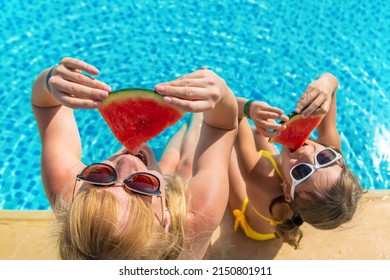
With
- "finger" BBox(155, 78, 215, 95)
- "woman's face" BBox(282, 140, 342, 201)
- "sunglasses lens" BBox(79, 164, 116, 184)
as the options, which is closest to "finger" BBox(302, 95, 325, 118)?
"woman's face" BBox(282, 140, 342, 201)

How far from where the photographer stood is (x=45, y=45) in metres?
5.38

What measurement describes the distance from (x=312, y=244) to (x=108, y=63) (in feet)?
11.0

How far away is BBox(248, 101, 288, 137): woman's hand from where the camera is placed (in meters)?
2.74

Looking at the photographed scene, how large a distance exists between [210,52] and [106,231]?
3842mm

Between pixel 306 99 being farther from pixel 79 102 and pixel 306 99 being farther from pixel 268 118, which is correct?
pixel 79 102

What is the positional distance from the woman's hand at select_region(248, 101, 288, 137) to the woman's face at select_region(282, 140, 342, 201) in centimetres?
39

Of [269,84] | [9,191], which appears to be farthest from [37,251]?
[269,84]

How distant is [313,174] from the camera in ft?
9.58

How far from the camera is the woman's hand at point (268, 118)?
2.74 meters

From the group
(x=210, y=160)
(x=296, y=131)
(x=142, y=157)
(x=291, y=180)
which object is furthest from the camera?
(x=291, y=180)

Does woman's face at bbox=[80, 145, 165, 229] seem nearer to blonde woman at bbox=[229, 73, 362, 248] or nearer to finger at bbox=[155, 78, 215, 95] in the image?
finger at bbox=[155, 78, 215, 95]

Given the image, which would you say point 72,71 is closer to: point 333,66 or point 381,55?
point 333,66

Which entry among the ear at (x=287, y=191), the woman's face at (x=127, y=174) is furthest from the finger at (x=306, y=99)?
the woman's face at (x=127, y=174)

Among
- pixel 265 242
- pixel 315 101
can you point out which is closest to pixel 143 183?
pixel 315 101
